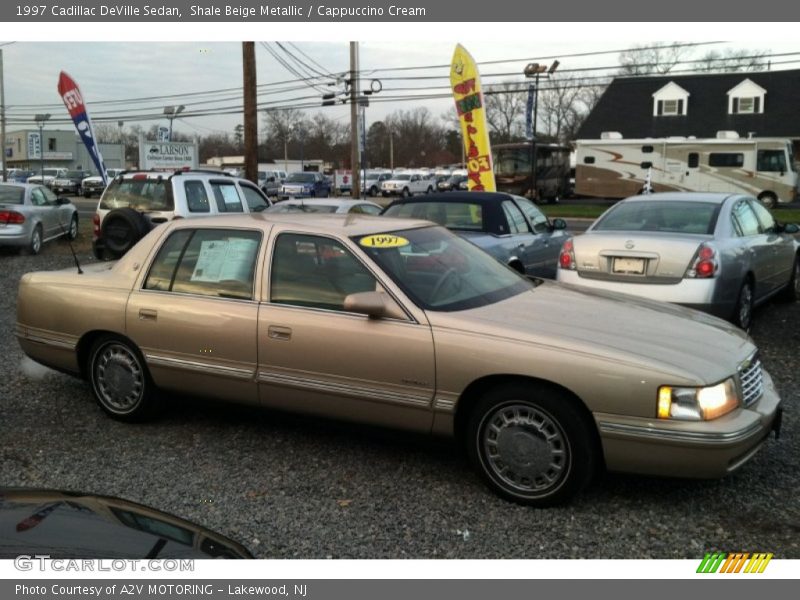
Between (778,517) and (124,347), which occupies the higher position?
(124,347)

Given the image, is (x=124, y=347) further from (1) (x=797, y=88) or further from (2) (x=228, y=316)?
(1) (x=797, y=88)

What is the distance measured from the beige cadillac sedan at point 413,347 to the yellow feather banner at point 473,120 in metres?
11.5

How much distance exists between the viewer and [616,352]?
12.0 feet

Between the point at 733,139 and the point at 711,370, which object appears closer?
the point at 711,370

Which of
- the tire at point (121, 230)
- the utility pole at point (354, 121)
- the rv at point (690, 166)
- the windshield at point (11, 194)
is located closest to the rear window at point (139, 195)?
the tire at point (121, 230)

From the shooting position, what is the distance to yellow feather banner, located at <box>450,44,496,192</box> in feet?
53.3

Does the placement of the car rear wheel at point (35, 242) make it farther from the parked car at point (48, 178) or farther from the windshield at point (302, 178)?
the parked car at point (48, 178)

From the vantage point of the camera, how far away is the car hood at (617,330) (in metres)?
3.65

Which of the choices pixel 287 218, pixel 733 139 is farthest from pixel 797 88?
pixel 287 218

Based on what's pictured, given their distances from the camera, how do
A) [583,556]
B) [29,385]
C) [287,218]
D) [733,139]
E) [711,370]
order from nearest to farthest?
[583,556] → [711,370] → [287,218] → [29,385] → [733,139]

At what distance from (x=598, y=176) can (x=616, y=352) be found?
32.2 metres

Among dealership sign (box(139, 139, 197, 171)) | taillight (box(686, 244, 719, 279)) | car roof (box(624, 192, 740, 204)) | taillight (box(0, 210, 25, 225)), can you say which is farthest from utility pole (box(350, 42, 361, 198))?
taillight (box(686, 244, 719, 279))

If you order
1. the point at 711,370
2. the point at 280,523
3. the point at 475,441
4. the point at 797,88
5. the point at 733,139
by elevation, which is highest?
the point at 797,88

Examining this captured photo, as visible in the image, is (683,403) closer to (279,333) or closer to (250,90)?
(279,333)
